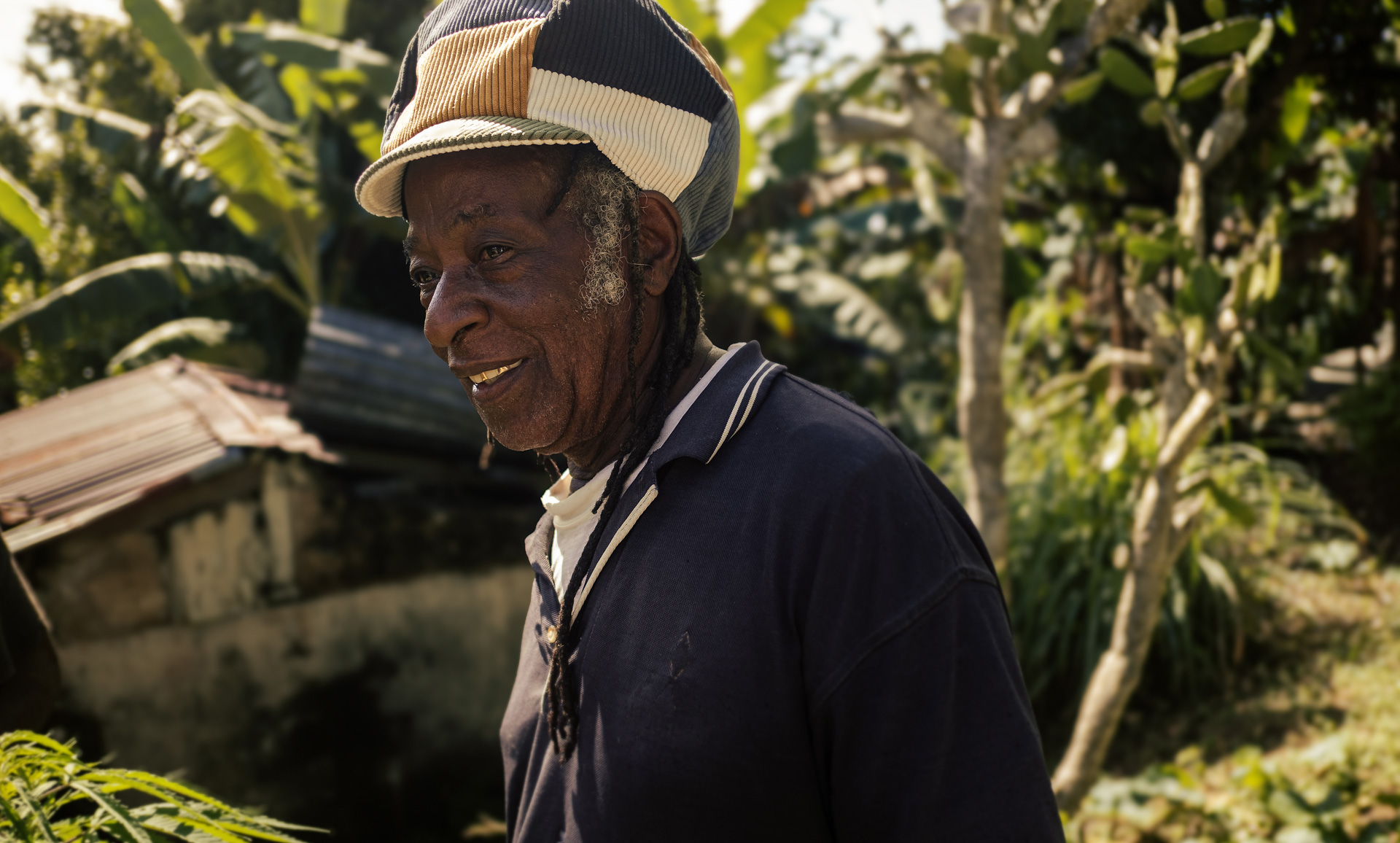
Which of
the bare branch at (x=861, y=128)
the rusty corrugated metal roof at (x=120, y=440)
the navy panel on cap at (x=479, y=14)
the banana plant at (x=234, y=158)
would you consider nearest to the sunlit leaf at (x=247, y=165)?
the banana plant at (x=234, y=158)

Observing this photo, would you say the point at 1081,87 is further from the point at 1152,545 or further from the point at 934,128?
the point at 1152,545

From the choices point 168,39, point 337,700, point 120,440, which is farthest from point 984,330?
point 168,39

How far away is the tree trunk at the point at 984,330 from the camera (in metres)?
3.44

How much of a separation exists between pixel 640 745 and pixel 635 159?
72 cm

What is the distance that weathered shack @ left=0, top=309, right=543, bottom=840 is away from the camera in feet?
13.8

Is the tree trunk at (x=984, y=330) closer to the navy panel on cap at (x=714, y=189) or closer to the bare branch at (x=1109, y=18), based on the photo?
the bare branch at (x=1109, y=18)

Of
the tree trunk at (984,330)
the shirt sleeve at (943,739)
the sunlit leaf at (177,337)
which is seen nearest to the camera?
the shirt sleeve at (943,739)

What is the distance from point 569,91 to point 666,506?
1.75ft

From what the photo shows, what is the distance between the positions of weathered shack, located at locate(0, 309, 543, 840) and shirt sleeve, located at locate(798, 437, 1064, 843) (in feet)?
11.7

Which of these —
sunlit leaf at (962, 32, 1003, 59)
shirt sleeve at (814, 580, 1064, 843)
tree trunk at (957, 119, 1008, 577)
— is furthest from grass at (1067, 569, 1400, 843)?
shirt sleeve at (814, 580, 1064, 843)

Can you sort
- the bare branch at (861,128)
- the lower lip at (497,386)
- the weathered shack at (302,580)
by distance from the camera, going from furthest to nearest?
the weathered shack at (302,580), the bare branch at (861,128), the lower lip at (497,386)

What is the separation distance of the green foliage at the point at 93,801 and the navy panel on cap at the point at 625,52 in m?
0.98

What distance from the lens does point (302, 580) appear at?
Answer: 15.6 ft

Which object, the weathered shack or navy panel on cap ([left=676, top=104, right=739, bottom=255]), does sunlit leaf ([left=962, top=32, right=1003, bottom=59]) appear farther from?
the weathered shack
